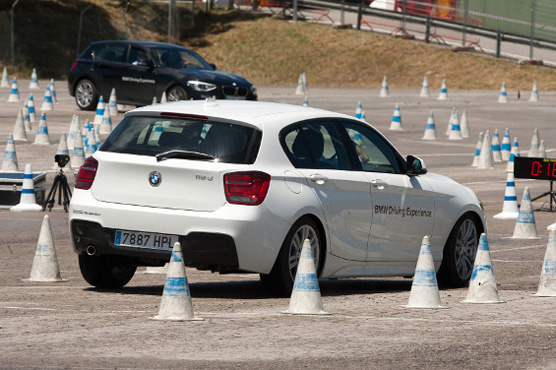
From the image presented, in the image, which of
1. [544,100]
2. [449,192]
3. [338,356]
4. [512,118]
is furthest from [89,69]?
[338,356]

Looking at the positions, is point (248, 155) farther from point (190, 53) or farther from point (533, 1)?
point (533, 1)

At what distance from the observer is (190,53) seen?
→ 32188mm

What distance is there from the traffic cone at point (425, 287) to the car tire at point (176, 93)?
69.4 feet

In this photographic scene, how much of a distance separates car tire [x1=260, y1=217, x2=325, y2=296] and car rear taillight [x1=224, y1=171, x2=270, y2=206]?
0.42m

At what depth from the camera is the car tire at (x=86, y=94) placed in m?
32.4

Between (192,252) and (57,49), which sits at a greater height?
(57,49)

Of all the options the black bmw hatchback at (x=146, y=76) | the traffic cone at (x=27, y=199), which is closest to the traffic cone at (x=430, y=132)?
the black bmw hatchback at (x=146, y=76)

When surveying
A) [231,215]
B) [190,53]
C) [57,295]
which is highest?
[190,53]

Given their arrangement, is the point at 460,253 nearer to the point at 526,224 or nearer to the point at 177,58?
the point at 526,224

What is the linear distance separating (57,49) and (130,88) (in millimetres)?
18692

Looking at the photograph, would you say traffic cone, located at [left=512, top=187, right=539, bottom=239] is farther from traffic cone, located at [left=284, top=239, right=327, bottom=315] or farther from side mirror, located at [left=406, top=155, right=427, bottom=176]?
traffic cone, located at [left=284, top=239, right=327, bottom=315]

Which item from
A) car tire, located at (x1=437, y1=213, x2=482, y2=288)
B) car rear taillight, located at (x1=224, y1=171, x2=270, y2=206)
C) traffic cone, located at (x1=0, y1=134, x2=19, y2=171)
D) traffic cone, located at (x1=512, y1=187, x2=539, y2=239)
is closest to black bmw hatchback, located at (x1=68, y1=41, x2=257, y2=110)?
traffic cone, located at (x1=0, y1=134, x2=19, y2=171)

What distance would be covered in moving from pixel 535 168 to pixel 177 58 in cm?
1534

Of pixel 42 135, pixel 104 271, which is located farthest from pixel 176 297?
→ pixel 42 135
